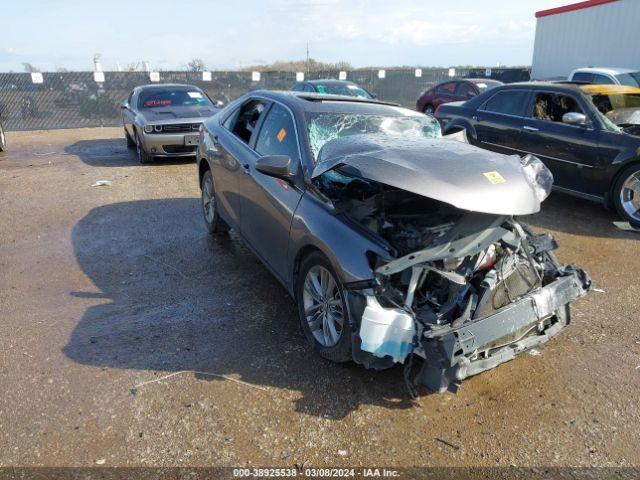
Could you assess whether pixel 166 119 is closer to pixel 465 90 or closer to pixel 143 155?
pixel 143 155

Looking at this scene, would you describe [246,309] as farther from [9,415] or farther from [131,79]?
[131,79]

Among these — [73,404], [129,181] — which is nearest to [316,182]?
[73,404]

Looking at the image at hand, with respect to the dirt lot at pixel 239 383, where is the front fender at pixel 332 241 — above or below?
above

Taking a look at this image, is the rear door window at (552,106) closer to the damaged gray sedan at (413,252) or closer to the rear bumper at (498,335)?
the damaged gray sedan at (413,252)

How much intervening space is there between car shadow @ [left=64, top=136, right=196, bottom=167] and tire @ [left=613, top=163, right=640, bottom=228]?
821 cm

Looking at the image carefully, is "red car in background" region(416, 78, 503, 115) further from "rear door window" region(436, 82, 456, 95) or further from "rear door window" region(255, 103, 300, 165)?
"rear door window" region(255, 103, 300, 165)

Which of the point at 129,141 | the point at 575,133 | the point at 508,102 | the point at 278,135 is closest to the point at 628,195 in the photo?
the point at 575,133

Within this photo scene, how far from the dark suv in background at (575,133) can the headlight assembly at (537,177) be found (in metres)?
3.42

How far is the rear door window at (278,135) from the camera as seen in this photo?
4031mm

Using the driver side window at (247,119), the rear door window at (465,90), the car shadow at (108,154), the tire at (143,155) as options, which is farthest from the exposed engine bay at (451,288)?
the rear door window at (465,90)

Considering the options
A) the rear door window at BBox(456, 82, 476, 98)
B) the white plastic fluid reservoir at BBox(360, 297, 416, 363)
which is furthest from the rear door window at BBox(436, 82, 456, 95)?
the white plastic fluid reservoir at BBox(360, 297, 416, 363)

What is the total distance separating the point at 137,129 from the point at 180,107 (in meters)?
1.05

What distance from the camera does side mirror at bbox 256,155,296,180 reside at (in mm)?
3619

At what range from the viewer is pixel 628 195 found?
6363 mm
